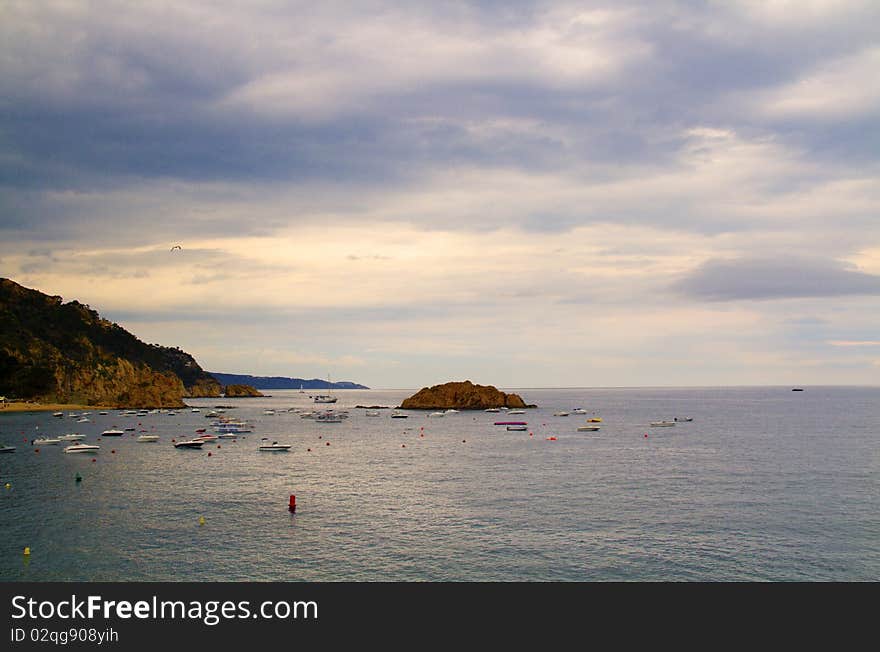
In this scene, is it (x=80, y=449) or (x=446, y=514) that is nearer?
(x=446, y=514)

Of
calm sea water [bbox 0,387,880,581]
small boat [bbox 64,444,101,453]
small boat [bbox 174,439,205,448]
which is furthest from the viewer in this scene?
small boat [bbox 174,439,205,448]

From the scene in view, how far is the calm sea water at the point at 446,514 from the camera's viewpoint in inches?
1503

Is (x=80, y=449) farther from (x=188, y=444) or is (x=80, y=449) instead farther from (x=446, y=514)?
(x=446, y=514)

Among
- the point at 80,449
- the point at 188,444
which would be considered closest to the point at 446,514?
the point at 188,444

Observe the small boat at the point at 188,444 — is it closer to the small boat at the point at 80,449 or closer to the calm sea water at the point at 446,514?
the calm sea water at the point at 446,514

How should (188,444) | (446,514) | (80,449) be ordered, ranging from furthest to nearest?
1. (188,444)
2. (80,449)
3. (446,514)

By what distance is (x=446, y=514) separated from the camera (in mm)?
53688

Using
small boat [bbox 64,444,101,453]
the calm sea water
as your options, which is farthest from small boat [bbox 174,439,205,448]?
small boat [bbox 64,444,101,453]

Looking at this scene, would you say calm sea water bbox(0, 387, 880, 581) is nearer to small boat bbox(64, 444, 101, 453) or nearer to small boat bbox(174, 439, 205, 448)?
small boat bbox(64, 444, 101, 453)

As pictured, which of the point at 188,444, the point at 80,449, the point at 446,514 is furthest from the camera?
the point at 188,444

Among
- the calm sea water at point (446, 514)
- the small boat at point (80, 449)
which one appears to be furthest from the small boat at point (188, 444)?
the small boat at point (80, 449)

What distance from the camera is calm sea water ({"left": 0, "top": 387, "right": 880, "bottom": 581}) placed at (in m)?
38.2
